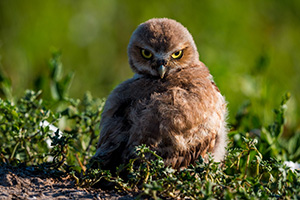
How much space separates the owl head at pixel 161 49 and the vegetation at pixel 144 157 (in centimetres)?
61

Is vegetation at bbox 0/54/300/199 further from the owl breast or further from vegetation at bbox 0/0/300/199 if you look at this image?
the owl breast

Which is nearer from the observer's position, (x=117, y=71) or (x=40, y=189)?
(x=40, y=189)

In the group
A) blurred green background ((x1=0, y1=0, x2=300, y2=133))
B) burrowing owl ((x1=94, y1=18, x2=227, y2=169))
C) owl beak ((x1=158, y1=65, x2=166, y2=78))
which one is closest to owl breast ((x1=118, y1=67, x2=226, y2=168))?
burrowing owl ((x1=94, y1=18, x2=227, y2=169))

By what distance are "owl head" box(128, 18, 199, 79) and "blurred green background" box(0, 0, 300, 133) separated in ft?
8.13

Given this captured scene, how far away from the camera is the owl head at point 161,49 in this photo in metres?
4.10

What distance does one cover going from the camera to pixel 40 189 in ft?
10.8

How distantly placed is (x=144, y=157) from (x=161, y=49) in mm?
1396

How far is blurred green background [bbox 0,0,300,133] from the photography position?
7613mm

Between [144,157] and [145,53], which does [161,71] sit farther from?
[144,157]

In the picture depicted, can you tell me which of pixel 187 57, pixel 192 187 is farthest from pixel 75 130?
pixel 192 187

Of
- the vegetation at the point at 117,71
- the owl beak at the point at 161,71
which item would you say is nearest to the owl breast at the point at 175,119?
the owl beak at the point at 161,71

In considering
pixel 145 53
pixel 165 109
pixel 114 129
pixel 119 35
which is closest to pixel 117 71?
pixel 119 35

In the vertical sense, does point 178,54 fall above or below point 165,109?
above

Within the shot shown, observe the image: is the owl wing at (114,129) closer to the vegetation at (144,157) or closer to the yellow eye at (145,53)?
the vegetation at (144,157)
